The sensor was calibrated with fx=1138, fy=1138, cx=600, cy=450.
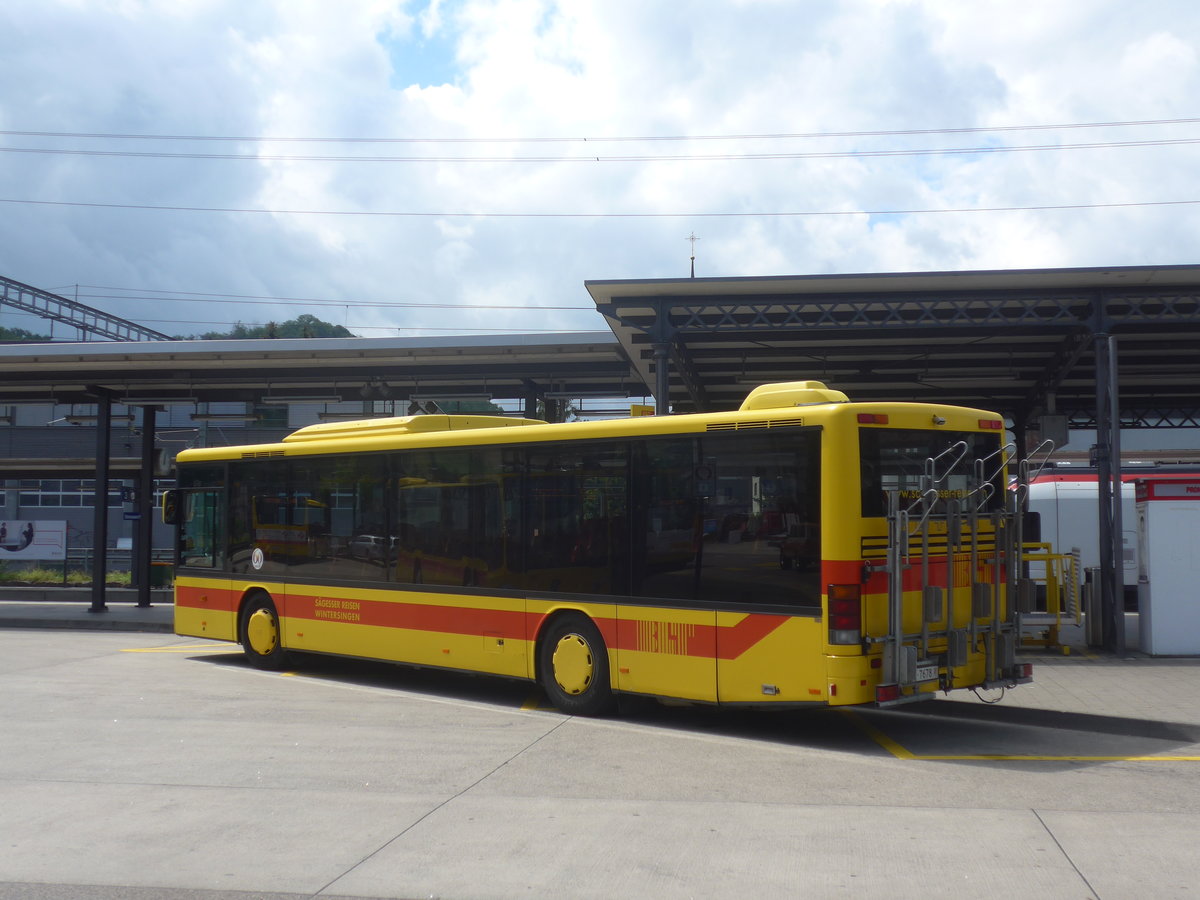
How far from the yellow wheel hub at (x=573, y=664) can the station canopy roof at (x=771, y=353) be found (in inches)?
250

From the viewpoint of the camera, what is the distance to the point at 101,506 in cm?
2309

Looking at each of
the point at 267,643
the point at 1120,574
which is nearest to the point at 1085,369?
the point at 1120,574

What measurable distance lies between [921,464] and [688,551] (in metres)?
2.11

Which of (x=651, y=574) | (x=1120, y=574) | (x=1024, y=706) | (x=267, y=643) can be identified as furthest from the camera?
(x=1120, y=574)

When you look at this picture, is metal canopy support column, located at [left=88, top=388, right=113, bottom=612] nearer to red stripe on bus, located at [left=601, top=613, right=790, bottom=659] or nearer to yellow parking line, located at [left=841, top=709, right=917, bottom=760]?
red stripe on bus, located at [left=601, top=613, right=790, bottom=659]

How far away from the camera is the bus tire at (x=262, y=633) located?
14.5 metres

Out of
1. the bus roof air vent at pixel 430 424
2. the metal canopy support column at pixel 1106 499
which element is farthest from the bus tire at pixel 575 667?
the metal canopy support column at pixel 1106 499

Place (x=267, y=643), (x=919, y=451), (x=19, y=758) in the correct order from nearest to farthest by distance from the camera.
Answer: (x=19, y=758)
(x=919, y=451)
(x=267, y=643)

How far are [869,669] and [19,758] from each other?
666 cm

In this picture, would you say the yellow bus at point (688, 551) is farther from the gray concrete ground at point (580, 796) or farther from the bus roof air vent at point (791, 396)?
the gray concrete ground at point (580, 796)

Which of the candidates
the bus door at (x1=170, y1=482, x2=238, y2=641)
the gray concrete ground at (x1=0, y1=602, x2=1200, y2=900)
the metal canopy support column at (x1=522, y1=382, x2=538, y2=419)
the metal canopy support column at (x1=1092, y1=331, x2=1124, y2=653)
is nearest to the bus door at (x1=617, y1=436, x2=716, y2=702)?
the gray concrete ground at (x1=0, y1=602, x2=1200, y2=900)

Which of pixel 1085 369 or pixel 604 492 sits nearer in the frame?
pixel 604 492

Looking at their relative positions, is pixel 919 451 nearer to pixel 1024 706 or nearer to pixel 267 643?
pixel 1024 706

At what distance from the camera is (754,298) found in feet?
53.4
